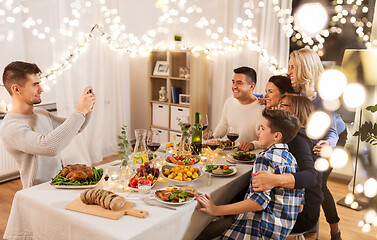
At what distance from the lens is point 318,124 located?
2.26 m

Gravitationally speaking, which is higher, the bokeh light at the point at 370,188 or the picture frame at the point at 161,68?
the picture frame at the point at 161,68

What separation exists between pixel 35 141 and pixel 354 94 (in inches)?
124

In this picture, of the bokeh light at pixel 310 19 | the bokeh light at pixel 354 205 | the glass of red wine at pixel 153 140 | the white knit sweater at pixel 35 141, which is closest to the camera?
the white knit sweater at pixel 35 141

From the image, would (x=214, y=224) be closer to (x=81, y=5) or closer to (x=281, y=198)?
(x=281, y=198)

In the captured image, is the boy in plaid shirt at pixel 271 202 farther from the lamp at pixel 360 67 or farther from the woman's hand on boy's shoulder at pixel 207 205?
the lamp at pixel 360 67

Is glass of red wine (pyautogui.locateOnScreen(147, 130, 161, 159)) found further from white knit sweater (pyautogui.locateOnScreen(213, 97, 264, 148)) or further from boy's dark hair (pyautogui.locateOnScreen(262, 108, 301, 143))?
white knit sweater (pyautogui.locateOnScreen(213, 97, 264, 148))

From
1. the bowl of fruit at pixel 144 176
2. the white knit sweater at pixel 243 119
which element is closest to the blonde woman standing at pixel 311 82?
the white knit sweater at pixel 243 119

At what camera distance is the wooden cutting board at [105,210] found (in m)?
1.37

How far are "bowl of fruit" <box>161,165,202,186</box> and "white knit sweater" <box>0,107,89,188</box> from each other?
561mm

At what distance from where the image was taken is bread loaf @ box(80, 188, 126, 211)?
140cm

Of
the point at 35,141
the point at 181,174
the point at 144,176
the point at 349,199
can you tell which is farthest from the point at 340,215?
the point at 35,141

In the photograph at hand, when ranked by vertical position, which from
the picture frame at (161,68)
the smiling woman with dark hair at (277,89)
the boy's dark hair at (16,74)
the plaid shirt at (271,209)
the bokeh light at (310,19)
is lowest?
the plaid shirt at (271,209)

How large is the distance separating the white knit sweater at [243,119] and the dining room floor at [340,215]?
0.94 metres

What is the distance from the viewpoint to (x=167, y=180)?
1800 mm
